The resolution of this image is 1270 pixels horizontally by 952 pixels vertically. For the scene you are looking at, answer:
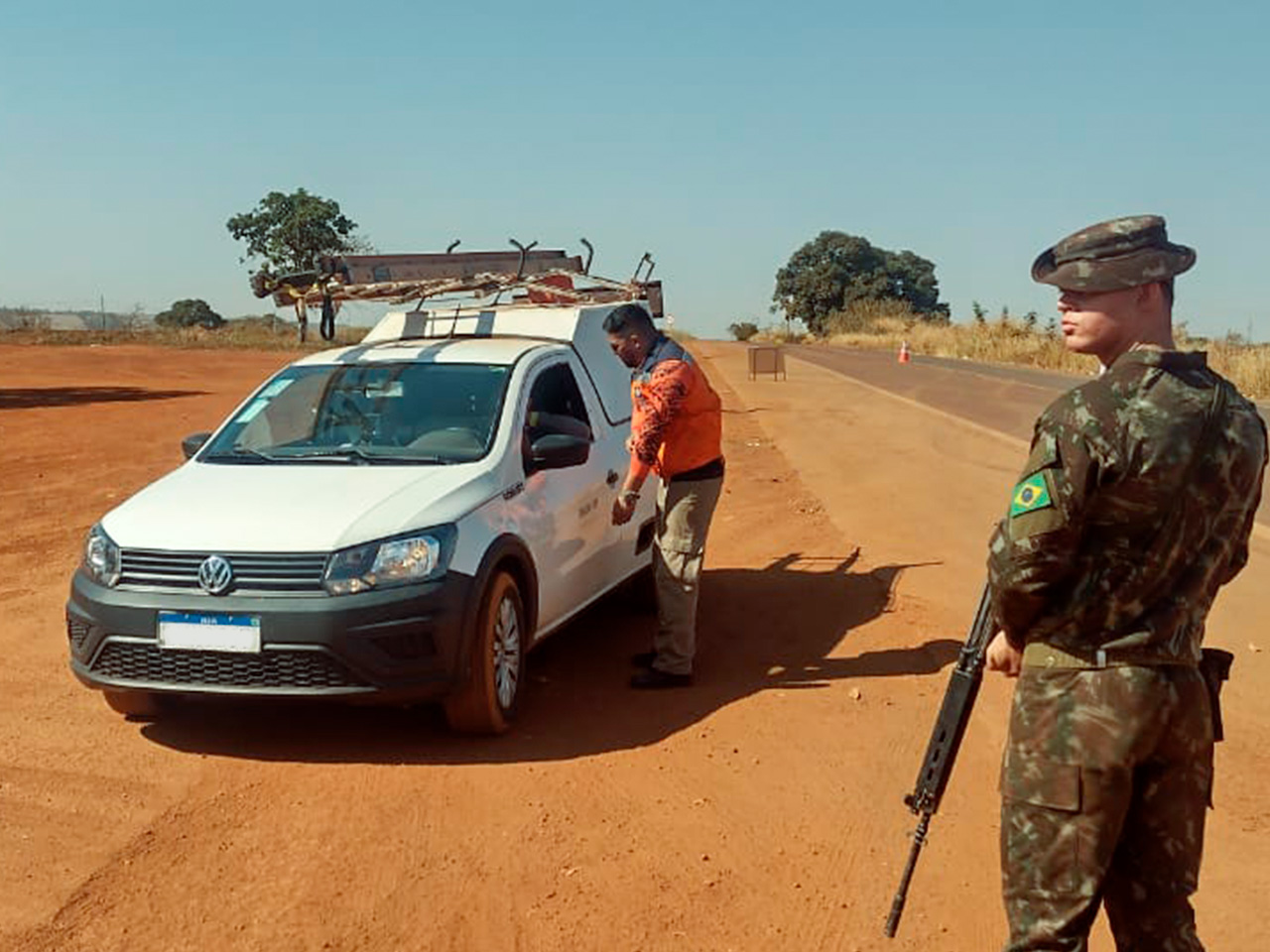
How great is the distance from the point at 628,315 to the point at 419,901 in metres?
3.16

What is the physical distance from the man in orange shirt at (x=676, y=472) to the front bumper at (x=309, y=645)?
1310 mm

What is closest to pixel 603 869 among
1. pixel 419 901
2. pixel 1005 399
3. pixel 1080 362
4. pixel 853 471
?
pixel 419 901

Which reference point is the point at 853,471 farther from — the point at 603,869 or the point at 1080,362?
the point at 1080,362

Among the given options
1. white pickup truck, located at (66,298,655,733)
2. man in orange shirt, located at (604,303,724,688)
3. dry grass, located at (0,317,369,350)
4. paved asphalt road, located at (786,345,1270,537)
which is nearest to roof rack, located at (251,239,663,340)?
white pickup truck, located at (66,298,655,733)

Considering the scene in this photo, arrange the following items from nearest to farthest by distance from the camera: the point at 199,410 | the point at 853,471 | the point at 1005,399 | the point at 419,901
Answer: the point at 419,901 < the point at 853,471 < the point at 199,410 < the point at 1005,399

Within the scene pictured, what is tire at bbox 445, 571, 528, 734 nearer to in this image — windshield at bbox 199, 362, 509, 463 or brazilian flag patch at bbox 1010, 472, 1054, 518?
windshield at bbox 199, 362, 509, 463

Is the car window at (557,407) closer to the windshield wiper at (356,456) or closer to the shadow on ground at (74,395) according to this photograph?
the windshield wiper at (356,456)

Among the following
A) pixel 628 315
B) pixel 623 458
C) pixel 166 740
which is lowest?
pixel 166 740

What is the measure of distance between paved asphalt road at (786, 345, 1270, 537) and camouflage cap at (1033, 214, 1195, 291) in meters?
9.89

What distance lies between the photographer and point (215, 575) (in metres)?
5.18

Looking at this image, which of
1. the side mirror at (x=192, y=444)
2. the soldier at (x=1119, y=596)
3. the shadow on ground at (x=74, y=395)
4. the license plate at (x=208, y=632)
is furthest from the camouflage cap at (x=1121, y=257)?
the shadow on ground at (x=74, y=395)

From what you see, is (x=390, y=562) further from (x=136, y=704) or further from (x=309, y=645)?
A: (x=136, y=704)

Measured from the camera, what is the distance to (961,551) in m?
9.92

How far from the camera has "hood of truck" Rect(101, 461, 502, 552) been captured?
5.25 metres
